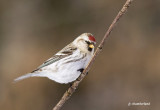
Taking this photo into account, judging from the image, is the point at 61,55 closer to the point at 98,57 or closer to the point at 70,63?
the point at 70,63

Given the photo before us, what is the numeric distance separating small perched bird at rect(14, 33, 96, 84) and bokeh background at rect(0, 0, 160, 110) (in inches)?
71.6

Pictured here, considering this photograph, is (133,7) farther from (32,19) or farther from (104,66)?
(32,19)

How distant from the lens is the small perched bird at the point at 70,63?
187cm

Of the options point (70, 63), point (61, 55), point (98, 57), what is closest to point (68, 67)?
point (70, 63)

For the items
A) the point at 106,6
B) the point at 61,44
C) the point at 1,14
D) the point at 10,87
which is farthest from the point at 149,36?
the point at 1,14

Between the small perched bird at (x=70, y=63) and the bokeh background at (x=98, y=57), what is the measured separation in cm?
182

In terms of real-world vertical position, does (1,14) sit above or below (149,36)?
above

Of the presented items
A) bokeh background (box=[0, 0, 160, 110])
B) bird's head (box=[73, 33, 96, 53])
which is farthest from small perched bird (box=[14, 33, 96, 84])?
bokeh background (box=[0, 0, 160, 110])

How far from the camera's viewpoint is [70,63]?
1968mm

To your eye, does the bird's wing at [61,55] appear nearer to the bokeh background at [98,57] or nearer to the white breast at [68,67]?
the white breast at [68,67]

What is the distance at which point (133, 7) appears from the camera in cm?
445

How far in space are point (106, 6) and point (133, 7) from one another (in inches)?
15.7

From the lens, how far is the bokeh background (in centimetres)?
396

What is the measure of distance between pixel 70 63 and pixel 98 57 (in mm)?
2227
